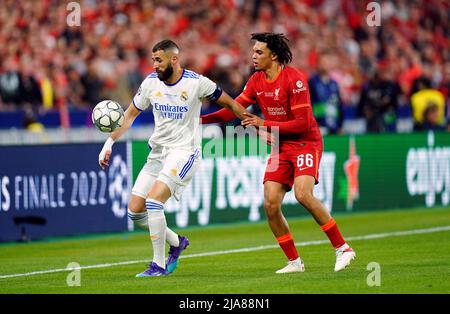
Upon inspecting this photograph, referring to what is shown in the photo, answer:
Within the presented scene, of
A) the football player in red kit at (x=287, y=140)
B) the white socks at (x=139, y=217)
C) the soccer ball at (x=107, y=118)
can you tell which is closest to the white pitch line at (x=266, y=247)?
the white socks at (x=139, y=217)

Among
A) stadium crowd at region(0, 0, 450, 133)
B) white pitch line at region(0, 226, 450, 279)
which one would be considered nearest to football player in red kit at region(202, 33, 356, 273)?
white pitch line at region(0, 226, 450, 279)

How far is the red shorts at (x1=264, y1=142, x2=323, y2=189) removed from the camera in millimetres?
12234

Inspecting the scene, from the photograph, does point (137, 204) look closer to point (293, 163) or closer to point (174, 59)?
point (174, 59)

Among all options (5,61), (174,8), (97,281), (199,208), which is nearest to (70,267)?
(97,281)

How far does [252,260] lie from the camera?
14.1 metres

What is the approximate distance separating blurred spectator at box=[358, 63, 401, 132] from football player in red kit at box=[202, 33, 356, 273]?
39.9ft

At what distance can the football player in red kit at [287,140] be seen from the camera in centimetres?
1211

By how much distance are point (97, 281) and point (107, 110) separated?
71.9 inches

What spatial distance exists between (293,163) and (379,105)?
12.5m

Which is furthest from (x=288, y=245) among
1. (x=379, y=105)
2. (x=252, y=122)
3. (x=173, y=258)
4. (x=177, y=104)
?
(x=379, y=105)

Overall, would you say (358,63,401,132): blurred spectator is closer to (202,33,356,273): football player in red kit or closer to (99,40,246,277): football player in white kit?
(202,33,356,273): football player in red kit

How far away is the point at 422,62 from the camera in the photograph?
102ft

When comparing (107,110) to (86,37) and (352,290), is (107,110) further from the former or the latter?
(86,37)

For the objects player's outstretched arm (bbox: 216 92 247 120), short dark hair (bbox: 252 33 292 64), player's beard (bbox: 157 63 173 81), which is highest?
short dark hair (bbox: 252 33 292 64)
